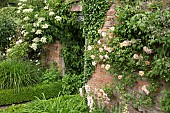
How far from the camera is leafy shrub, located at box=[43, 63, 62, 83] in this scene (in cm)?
604

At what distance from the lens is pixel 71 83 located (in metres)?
5.89

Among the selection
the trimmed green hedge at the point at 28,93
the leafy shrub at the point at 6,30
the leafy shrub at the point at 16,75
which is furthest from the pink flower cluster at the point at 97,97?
the leafy shrub at the point at 6,30

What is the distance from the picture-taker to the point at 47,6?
247 inches

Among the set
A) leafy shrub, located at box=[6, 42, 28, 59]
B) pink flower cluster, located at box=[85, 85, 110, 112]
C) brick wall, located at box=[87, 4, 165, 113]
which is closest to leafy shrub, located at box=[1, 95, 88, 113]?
pink flower cluster, located at box=[85, 85, 110, 112]

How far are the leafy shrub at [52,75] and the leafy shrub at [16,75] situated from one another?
0.54 ft

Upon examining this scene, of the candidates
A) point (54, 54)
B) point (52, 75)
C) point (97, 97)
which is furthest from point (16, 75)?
point (97, 97)

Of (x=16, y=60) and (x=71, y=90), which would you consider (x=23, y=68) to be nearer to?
(x=16, y=60)

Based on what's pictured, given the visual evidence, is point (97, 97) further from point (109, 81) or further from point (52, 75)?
point (52, 75)

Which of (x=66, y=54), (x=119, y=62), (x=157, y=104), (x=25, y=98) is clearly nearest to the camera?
(x=157, y=104)

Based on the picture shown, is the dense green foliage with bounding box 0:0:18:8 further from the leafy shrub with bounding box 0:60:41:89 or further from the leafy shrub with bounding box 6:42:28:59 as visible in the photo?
the leafy shrub with bounding box 0:60:41:89

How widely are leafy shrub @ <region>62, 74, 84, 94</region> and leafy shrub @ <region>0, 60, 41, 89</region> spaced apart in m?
0.65

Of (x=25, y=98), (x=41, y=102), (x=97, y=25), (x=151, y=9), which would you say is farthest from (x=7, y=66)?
(x=151, y=9)

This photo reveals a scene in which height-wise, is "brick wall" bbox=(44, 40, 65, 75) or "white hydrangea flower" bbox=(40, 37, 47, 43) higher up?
"white hydrangea flower" bbox=(40, 37, 47, 43)

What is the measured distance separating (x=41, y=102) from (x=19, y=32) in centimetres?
356
